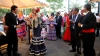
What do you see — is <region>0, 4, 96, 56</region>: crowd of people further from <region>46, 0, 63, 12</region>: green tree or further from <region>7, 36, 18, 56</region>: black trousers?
<region>46, 0, 63, 12</region>: green tree

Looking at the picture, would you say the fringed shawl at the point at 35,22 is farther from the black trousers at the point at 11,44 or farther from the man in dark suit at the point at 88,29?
the man in dark suit at the point at 88,29

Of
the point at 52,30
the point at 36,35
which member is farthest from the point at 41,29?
the point at 52,30

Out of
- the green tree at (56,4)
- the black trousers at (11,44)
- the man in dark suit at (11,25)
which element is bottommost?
the black trousers at (11,44)

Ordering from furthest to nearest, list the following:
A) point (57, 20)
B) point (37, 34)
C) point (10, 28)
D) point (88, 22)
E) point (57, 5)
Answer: point (57, 5) → point (57, 20) → point (37, 34) → point (10, 28) → point (88, 22)

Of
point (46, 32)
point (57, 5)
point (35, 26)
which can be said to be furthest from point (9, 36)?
point (57, 5)

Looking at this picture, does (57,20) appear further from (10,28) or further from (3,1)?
(3,1)

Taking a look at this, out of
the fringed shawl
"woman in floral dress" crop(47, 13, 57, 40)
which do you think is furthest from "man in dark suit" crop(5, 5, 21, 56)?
"woman in floral dress" crop(47, 13, 57, 40)

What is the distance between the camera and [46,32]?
7.86 metres

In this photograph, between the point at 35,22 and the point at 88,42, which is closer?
the point at 88,42

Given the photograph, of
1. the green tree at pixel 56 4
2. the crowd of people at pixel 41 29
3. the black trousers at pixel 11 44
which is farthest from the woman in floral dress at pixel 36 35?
the green tree at pixel 56 4

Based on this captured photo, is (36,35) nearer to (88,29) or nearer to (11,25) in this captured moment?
(11,25)

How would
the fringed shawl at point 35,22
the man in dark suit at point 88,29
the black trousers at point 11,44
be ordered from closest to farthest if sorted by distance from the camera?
the man in dark suit at point 88,29 < the black trousers at point 11,44 < the fringed shawl at point 35,22

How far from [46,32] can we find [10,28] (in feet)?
12.3

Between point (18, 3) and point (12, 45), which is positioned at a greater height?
point (18, 3)
